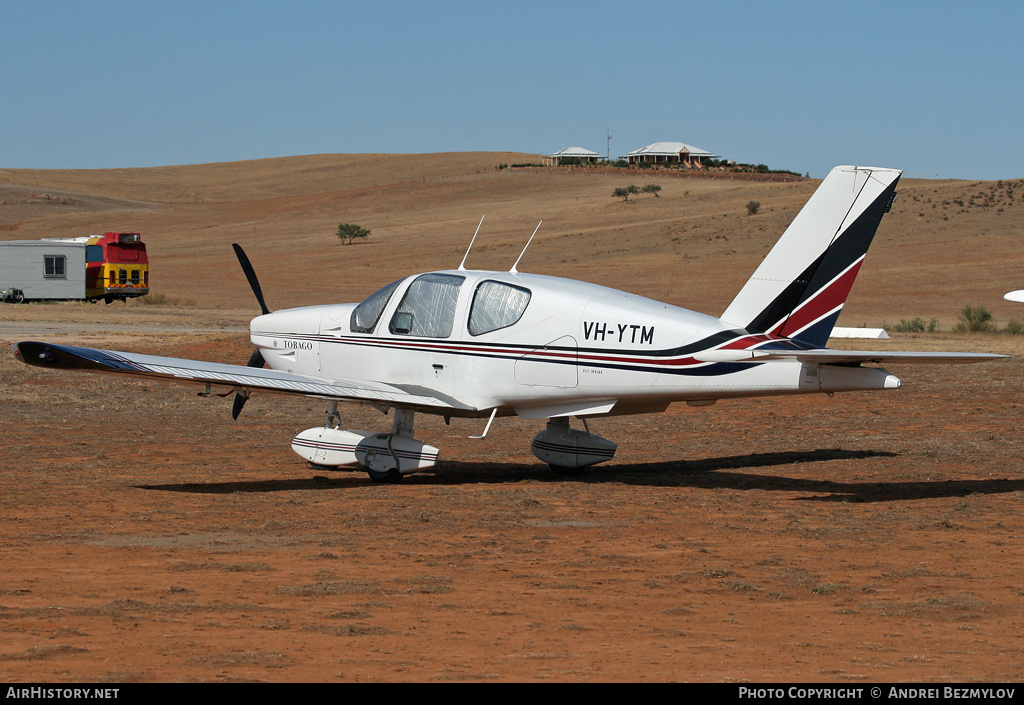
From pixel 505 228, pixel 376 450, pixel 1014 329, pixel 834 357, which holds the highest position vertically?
pixel 505 228

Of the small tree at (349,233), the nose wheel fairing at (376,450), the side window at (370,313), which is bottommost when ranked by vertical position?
the nose wheel fairing at (376,450)

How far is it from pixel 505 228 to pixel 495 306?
79.4 m

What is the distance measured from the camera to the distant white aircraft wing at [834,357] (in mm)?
10234

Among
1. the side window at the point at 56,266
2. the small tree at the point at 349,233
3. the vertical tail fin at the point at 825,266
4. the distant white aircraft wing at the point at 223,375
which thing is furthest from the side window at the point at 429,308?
the small tree at the point at 349,233

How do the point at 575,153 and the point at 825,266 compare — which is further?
the point at 575,153

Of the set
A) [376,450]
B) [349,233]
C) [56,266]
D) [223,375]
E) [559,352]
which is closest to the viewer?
[223,375]

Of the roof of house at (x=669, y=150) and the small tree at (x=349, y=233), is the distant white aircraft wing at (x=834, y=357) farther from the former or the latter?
the roof of house at (x=669, y=150)

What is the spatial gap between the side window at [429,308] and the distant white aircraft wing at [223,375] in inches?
27.0

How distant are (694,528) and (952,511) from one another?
8.90ft

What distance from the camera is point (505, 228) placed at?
91.6 metres

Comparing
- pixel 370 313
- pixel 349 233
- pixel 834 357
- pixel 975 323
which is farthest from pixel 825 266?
pixel 349 233

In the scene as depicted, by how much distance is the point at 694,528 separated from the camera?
10430mm

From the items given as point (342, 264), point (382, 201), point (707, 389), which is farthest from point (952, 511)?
point (382, 201)

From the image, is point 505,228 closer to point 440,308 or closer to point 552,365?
point 440,308
